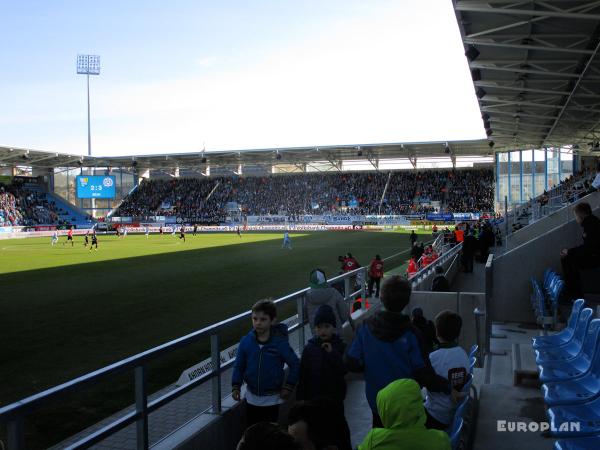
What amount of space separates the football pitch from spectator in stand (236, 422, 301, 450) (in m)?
5.64

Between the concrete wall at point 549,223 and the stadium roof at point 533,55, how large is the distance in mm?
4498

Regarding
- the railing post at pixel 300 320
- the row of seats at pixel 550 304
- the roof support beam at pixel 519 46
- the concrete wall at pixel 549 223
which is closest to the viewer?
the railing post at pixel 300 320

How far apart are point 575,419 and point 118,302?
43.2 feet

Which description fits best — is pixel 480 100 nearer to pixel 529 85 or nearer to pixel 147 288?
pixel 529 85

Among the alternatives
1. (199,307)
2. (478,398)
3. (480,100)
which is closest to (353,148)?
(480,100)

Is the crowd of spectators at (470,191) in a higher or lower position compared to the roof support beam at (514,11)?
lower

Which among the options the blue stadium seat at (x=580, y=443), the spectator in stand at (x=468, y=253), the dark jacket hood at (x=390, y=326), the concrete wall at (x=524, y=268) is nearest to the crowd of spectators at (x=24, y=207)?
the spectator in stand at (x=468, y=253)

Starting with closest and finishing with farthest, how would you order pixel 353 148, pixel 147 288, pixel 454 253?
pixel 147 288
pixel 454 253
pixel 353 148

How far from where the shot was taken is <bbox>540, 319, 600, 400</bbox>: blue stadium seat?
13.9 feet

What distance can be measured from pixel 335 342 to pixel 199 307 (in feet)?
34.7

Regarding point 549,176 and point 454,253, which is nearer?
point 454,253

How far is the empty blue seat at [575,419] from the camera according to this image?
3.63 metres

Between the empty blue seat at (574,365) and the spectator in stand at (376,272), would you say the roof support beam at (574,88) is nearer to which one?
the spectator in stand at (376,272)

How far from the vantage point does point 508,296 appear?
1175 cm
